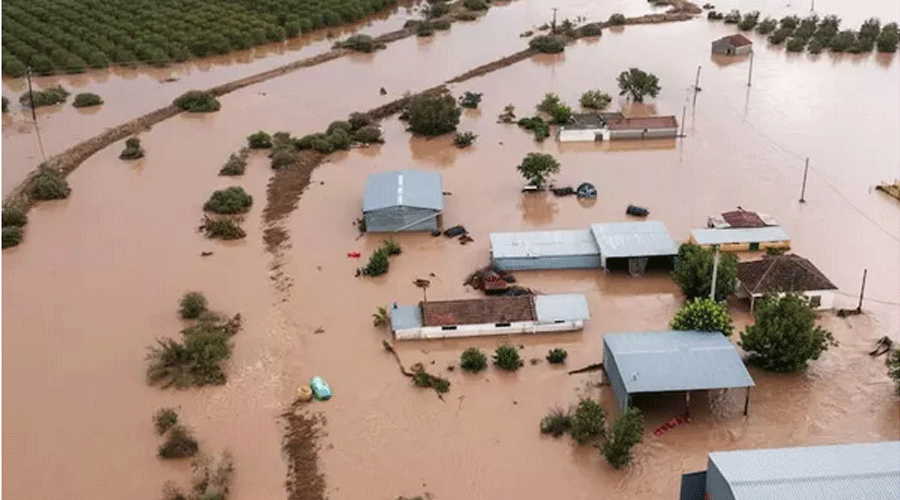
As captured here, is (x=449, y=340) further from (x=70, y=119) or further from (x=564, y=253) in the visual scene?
(x=70, y=119)

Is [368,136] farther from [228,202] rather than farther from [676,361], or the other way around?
[676,361]

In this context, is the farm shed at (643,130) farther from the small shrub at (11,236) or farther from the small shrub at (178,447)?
the small shrub at (178,447)

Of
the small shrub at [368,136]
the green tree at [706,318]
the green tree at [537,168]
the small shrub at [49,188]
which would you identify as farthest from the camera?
the small shrub at [368,136]

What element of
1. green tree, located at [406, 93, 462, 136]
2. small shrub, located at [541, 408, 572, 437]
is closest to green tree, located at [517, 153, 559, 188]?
green tree, located at [406, 93, 462, 136]

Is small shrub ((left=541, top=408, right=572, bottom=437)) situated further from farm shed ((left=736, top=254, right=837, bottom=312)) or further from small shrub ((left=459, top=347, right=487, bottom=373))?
farm shed ((left=736, top=254, right=837, bottom=312))


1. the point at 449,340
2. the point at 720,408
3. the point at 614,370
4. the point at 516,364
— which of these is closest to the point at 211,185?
the point at 449,340

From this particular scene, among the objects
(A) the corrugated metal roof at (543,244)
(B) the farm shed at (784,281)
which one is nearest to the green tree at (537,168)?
(A) the corrugated metal roof at (543,244)
